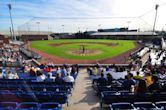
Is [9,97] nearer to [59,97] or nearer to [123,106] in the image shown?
[59,97]

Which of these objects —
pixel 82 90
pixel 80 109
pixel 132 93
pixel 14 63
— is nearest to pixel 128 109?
pixel 132 93

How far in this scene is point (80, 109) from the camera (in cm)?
992

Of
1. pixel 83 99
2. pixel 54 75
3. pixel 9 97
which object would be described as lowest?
pixel 83 99

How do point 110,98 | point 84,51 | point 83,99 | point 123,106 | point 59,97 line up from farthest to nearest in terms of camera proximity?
1. point 84,51
2. point 83,99
3. point 59,97
4. point 110,98
5. point 123,106

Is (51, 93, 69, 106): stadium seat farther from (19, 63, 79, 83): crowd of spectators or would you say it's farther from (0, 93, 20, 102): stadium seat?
(19, 63, 79, 83): crowd of spectators

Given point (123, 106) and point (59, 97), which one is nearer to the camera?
point (123, 106)

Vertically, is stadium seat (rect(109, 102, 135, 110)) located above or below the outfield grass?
above

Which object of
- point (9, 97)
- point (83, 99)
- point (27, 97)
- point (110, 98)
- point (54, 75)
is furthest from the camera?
point (54, 75)

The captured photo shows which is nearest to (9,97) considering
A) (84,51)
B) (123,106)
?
(123,106)

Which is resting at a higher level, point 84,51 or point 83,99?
point 83,99

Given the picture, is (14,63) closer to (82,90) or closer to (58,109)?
(82,90)

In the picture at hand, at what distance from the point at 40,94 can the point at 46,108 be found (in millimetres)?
1650

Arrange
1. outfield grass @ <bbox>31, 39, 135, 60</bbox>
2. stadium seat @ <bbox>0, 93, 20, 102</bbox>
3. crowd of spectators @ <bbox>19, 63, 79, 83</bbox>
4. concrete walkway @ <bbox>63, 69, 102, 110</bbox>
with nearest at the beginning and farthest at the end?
stadium seat @ <bbox>0, 93, 20, 102</bbox> → concrete walkway @ <bbox>63, 69, 102, 110</bbox> → crowd of spectators @ <bbox>19, 63, 79, 83</bbox> → outfield grass @ <bbox>31, 39, 135, 60</bbox>

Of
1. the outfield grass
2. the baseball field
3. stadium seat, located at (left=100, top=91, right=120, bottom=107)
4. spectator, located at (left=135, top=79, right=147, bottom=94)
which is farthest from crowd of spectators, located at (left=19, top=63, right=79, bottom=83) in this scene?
the outfield grass
